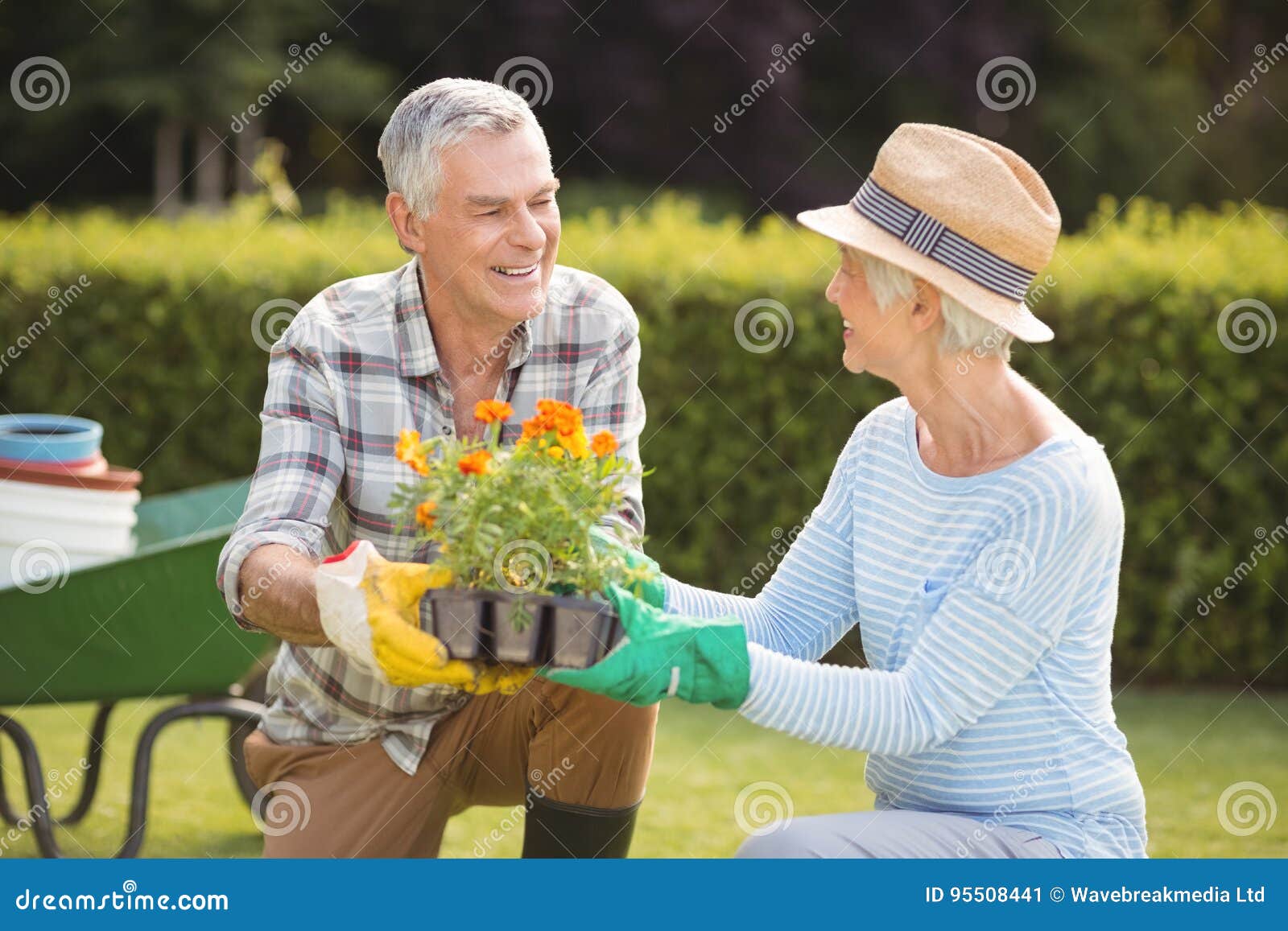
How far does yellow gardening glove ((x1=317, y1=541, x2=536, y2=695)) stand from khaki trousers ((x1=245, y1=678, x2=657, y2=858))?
17.4 inches

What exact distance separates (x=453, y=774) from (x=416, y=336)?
83cm

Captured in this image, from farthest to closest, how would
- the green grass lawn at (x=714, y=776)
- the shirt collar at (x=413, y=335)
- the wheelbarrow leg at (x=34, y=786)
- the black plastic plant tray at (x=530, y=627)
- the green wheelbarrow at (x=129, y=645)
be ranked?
the green grass lawn at (x=714, y=776) < the wheelbarrow leg at (x=34, y=786) < the green wheelbarrow at (x=129, y=645) < the shirt collar at (x=413, y=335) < the black plastic plant tray at (x=530, y=627)

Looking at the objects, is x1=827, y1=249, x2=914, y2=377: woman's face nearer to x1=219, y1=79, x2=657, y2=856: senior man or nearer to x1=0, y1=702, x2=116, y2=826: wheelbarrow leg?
x1=219, y1=79, x2=657, y2=856: senior man

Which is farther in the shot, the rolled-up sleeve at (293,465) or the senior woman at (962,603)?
the rolled-up sleeve at (293,465)

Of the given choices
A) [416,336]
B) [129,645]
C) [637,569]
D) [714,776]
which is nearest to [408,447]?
[637,569]

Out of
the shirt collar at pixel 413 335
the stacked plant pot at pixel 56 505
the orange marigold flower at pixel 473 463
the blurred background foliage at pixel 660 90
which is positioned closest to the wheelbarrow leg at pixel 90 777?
the stacked plant pot at pixel 56 505

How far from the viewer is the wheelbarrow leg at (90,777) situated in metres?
3.88

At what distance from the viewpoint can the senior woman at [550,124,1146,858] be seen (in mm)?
2080

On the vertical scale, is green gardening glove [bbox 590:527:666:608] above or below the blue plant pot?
above

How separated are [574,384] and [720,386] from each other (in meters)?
2.87

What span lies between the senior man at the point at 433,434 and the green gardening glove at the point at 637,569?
24 cm

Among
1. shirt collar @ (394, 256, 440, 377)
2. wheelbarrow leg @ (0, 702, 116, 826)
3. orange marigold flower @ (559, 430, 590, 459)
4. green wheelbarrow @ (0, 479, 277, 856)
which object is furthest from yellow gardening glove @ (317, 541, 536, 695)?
wheelbarrow leg @ (0, 702, 116, 826)

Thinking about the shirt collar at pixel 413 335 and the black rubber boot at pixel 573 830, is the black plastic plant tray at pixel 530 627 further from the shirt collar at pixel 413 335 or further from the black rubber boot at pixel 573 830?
the shirt collar at pixel 413 335

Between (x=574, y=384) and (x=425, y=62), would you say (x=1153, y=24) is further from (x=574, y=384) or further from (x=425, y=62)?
(x=574, y=384)
